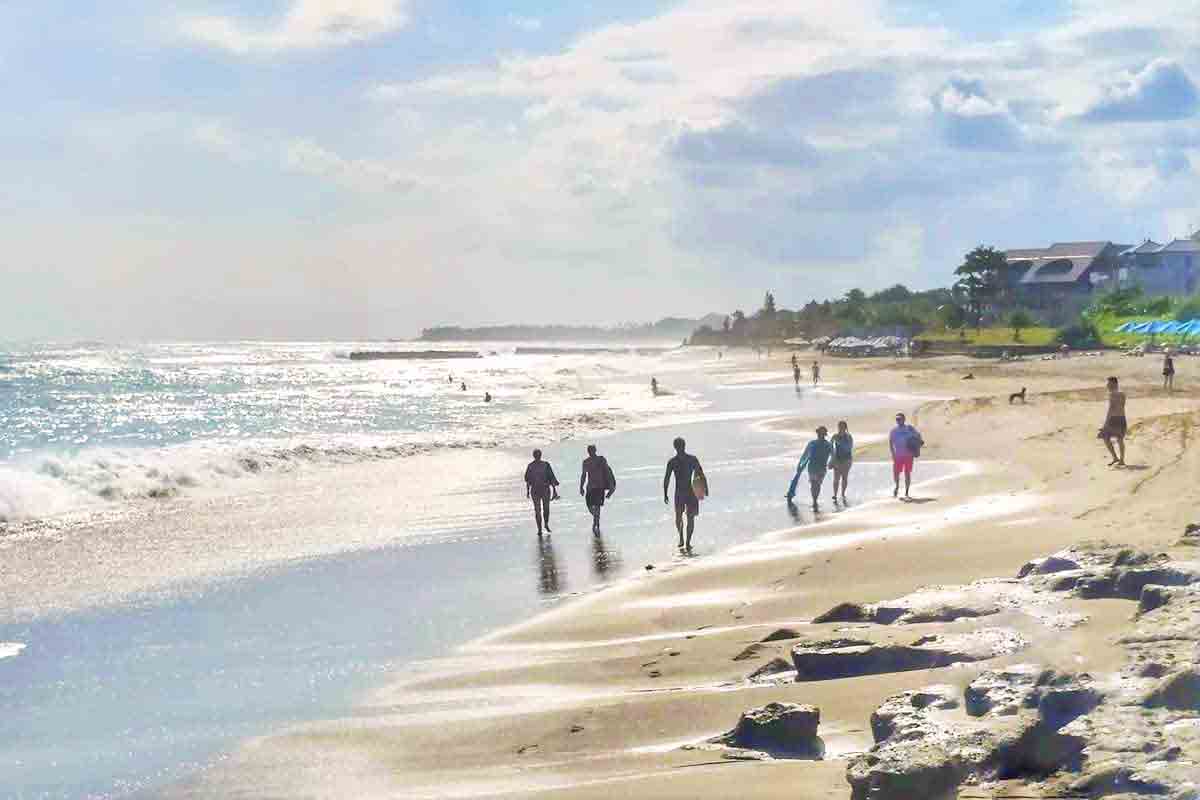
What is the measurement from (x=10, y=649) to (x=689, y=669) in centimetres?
712

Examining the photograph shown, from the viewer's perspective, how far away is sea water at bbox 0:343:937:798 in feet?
32.6

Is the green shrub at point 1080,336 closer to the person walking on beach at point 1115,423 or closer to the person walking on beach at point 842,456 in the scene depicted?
the person walking on beach at point 1115,423

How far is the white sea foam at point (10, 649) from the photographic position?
40.1 ft

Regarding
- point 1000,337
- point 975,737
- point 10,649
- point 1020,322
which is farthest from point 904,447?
point 1020,322

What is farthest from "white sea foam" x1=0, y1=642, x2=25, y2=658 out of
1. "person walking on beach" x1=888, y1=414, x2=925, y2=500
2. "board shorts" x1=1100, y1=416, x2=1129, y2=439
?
"board shorts" x1=1100, y1=416, x2=1129, y2=439

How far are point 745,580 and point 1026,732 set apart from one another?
28.1 feet

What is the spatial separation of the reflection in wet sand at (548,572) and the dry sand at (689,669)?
808 millimetres


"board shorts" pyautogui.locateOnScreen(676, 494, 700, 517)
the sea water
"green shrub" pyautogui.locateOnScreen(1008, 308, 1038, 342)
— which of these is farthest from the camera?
"green shrub" pyautogui.locateOnScreen(1008, 308, 1038, 342)

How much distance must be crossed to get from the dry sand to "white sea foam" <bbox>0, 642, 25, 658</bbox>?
4.38 metres

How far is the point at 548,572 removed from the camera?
16.0 m

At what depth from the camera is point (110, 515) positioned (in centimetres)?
2355

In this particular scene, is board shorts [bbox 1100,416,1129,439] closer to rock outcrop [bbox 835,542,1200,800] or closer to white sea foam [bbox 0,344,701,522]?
rock outcrop [bbox 835,542,1200,800]

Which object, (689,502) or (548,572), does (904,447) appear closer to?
(689,502)

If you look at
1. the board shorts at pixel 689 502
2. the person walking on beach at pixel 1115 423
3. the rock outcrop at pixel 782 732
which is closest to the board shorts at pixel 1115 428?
the person walking on beach at pixel 1115 423
